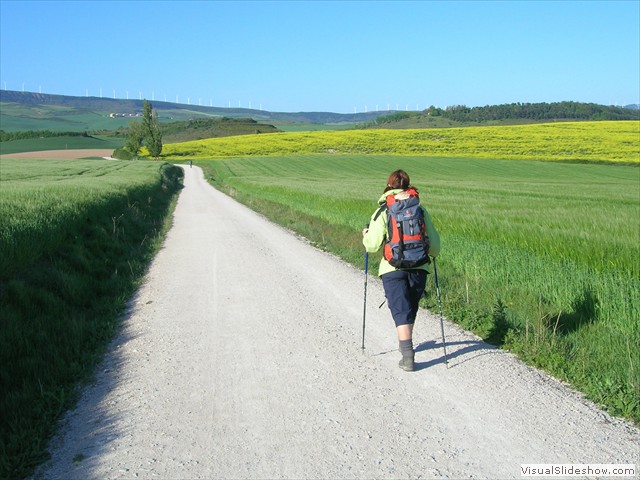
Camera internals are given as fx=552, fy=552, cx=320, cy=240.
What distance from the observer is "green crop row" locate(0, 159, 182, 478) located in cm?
460

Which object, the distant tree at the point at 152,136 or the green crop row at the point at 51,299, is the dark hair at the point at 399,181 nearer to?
the green crop row at the point at 51,299

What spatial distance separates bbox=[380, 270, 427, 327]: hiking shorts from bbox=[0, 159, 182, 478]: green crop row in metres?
3.26

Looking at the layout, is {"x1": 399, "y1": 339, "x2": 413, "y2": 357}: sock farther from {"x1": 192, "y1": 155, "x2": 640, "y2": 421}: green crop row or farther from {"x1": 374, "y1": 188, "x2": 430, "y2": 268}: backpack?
{"x1": 192, "y1": 155, "x2": 640, "y2": 421}: green crop row

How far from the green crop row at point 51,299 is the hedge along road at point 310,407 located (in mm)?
247

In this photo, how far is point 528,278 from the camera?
8.65 m

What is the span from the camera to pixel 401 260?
5.63 meters

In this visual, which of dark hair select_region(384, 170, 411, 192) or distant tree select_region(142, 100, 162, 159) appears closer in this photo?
dark hair select_region(384, 170, 411, 192)

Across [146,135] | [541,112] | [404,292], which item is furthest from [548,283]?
[541,112]

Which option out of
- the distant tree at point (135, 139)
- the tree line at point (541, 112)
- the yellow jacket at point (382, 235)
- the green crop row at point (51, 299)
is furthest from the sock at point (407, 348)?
the tree line at point (541, 112)

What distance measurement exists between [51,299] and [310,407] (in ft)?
15.1

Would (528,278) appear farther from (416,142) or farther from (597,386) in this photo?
(416,142)

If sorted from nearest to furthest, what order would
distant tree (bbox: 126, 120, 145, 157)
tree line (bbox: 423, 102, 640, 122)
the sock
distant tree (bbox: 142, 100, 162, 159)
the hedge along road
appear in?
the hedge along road
the sock
distant tree (bbox: 142, 100, 162, 159)
distant tree (bbox: 126, 120, 145, 157)
tree line (bbox: 423, 102, 640, 122)

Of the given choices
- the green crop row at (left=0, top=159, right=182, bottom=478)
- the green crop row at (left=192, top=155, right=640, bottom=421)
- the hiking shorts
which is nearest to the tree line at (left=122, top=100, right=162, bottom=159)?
the green crop row at (left=192, top=155, right=640, bottom=421)

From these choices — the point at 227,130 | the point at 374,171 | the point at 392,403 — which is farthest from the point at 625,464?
the point at 227,130
